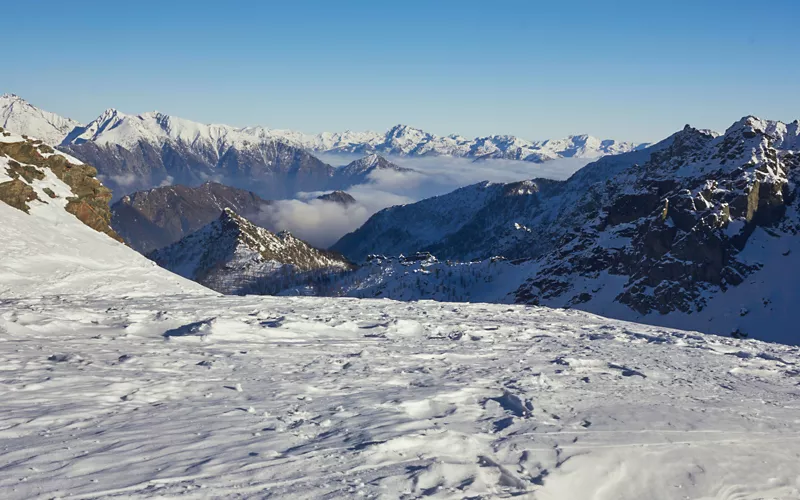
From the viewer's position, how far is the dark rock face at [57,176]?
168 feet

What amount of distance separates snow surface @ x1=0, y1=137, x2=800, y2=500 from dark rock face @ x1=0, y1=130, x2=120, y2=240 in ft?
106

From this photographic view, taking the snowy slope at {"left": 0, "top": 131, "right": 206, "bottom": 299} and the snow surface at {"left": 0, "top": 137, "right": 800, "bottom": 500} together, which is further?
the snowy slope at {"left": 0, "top": 131, "right": 206, "bottom": 299}

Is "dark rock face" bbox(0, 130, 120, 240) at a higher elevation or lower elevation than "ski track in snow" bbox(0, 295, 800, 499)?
higher

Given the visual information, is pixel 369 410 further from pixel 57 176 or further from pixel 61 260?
pixel 57 176

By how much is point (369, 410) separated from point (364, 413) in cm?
26

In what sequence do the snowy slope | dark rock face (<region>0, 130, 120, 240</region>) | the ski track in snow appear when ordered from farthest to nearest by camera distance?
dark rock face (<region>0, 130, 120, 240</region>), the snowy slope, the ski track in snow

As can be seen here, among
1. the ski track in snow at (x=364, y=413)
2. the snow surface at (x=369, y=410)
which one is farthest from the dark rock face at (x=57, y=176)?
the ski track in snow at (x=364, y=413)

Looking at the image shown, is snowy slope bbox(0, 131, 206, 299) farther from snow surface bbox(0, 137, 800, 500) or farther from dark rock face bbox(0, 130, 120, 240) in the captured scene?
snow surface bbox(0, 137, 800, 500)

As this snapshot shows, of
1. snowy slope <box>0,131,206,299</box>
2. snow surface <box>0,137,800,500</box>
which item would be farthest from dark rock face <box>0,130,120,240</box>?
snow surface <box>0,137,800,500</box>

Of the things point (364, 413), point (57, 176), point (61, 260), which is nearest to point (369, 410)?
point (364, 413)

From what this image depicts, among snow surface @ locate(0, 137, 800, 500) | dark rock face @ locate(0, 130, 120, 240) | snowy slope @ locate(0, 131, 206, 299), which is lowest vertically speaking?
snow surface @ locate(0, 137, 800, 500)

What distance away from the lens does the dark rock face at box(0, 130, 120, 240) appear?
51.3 meters

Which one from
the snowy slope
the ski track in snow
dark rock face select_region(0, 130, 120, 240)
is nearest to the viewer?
the ski track in snow

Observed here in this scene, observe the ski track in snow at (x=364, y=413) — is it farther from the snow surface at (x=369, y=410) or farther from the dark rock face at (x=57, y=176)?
the dark rock face at (x=57, y=176)
